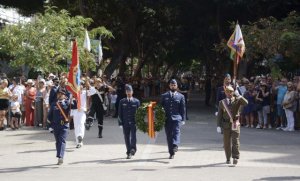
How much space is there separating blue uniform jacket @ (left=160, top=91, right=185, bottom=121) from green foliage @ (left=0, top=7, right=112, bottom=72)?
34.9ft

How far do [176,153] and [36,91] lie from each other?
29.7ft

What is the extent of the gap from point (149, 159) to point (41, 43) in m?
11.6

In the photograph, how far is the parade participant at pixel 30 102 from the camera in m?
22.1

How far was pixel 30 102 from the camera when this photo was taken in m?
22.1

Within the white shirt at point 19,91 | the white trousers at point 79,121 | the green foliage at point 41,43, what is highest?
the green foliage at point 41,43

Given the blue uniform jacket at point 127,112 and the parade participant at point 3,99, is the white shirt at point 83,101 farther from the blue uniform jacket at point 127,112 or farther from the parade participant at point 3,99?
the parade participant at point 3,99

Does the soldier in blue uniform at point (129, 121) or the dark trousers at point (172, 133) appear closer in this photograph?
the dark trousers at point (172, 133)

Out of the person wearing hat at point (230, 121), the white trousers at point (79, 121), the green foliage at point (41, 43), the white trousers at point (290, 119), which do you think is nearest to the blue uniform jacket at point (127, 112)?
the white trousers at point (79, 121)

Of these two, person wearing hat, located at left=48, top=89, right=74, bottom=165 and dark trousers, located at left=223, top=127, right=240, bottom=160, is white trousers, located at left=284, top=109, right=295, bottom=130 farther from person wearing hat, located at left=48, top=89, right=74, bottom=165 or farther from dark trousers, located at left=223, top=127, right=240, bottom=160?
person wearing hat, located at left=48, top=89, right=74, bottom=165

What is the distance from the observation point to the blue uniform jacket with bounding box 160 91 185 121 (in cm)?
1397

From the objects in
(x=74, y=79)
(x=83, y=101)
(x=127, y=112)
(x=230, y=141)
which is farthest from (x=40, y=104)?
(x=230, y=141)

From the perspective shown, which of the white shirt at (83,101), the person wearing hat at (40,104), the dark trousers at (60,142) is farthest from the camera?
the person wearing hat at (40,104)

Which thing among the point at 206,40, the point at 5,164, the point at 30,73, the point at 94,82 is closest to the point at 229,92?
the point at 5,164

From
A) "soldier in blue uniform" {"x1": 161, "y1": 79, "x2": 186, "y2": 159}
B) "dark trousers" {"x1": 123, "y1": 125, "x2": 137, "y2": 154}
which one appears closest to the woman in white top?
"soldier in blue uniform" {"x1": 161, "y1": 79, "x2": 186, "y2": 159}
